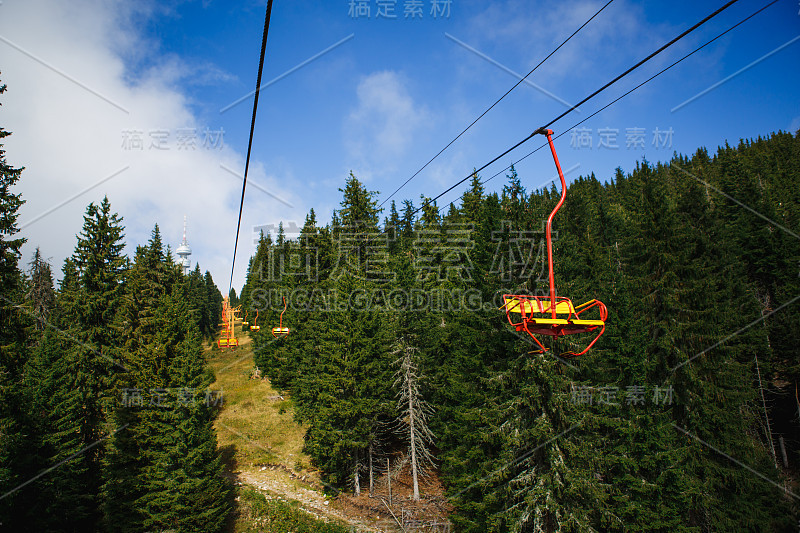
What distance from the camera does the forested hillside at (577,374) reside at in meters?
15.1

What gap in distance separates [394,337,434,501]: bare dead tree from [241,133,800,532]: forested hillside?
200 mm

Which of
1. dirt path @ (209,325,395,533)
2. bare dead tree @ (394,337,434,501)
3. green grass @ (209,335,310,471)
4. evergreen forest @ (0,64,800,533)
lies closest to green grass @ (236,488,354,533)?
dirt path @ (209,325,395,533)

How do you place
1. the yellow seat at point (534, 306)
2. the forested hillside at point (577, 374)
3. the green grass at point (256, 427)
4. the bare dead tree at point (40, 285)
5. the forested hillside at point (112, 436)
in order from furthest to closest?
the bare dead tree at point (40, 285) → the green grass at point (256, 427) → the forested hillside at point (112, 436) → the forested hillside at point (577, 374) → the yellow seat at point (534, 306)

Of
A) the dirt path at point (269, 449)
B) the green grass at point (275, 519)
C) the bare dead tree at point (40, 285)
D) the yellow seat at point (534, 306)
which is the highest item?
the bare dead tree at point (40, 285)

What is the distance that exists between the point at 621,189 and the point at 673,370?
88.5m

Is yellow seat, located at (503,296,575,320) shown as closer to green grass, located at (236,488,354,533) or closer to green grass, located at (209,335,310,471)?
green grass, located at (236,488,354,533)

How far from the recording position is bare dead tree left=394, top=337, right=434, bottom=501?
24656mm

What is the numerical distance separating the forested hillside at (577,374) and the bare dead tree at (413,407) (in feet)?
0.65

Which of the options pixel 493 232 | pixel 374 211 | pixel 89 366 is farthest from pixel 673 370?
pixel 89 366

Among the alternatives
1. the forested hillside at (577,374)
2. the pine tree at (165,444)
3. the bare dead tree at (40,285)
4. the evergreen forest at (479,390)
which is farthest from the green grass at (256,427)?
the bare dead tree at (40,285)

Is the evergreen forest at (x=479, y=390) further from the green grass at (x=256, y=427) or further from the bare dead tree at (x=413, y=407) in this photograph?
the green grass at (x=256, y=427)

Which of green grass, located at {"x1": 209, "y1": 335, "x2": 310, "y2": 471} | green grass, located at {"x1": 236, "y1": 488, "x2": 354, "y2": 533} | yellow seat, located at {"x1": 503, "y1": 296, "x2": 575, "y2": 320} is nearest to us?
yellow seat, located at {"x1": 503, "y1": 296, "x2": 575, "y2": 320}

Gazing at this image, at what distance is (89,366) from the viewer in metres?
23.1

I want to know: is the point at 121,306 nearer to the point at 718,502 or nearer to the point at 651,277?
the point at 651,277
